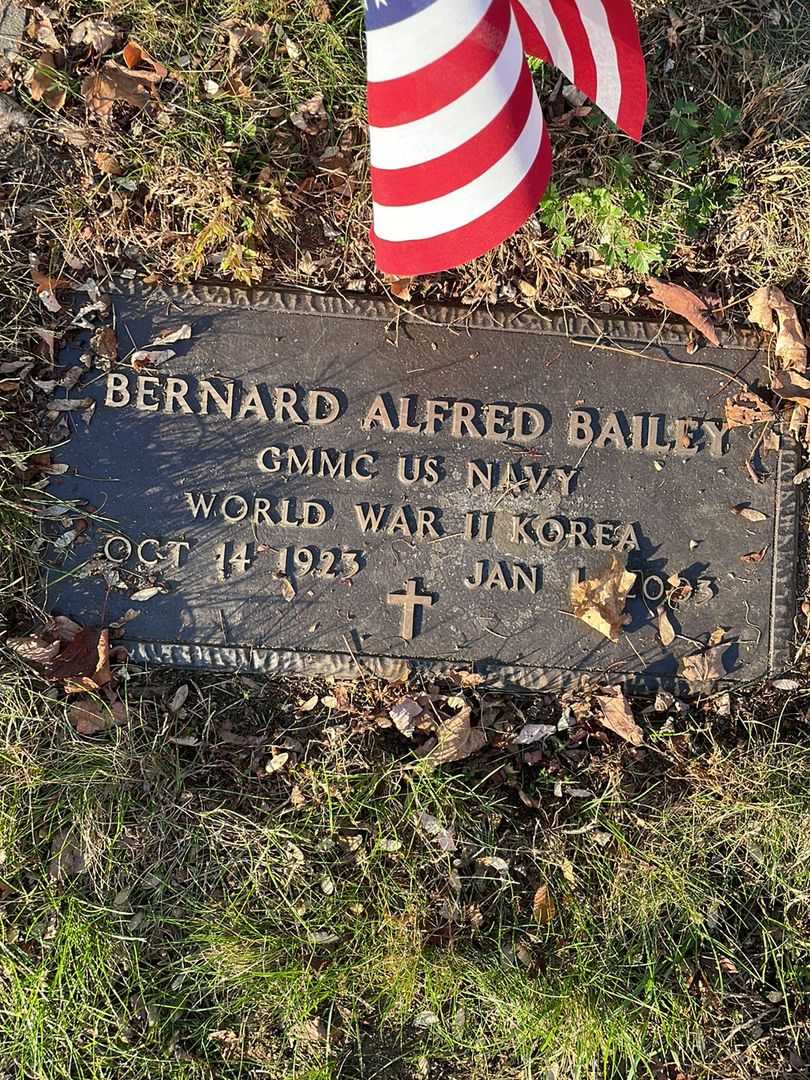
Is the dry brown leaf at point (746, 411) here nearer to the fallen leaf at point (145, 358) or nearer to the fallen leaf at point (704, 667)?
the fallen leaf at point (704, 667)

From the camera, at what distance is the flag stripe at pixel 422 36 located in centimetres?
186

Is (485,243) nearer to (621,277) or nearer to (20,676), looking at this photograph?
(621,277)

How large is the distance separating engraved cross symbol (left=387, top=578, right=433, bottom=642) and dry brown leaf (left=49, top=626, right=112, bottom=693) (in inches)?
34.9

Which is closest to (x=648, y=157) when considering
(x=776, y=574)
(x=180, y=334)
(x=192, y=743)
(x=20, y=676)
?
(x=776, y=574)

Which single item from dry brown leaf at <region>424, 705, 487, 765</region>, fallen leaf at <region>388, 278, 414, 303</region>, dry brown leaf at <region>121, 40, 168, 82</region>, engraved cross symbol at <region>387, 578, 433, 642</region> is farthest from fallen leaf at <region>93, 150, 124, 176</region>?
dry brown leaf at <region>424, 705, 487, 765</region>

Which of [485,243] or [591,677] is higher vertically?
[485,243]

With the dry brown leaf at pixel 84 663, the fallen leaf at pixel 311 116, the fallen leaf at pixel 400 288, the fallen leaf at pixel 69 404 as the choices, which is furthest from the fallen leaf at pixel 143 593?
the fallen leaf at pixel 311 116

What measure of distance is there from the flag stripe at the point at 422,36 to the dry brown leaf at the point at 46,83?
1.30 m

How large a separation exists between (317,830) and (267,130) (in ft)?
7.21

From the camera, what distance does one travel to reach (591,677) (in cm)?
268

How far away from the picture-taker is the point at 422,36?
73.5 inches

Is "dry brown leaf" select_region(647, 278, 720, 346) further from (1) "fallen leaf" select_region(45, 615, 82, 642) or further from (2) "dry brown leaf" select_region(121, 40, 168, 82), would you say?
(1) "fallen leaf" select_region(45, 615, 82, 642)

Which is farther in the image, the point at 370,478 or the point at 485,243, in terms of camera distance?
the point at 370,478

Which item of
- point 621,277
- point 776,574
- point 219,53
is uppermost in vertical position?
point 219,53
